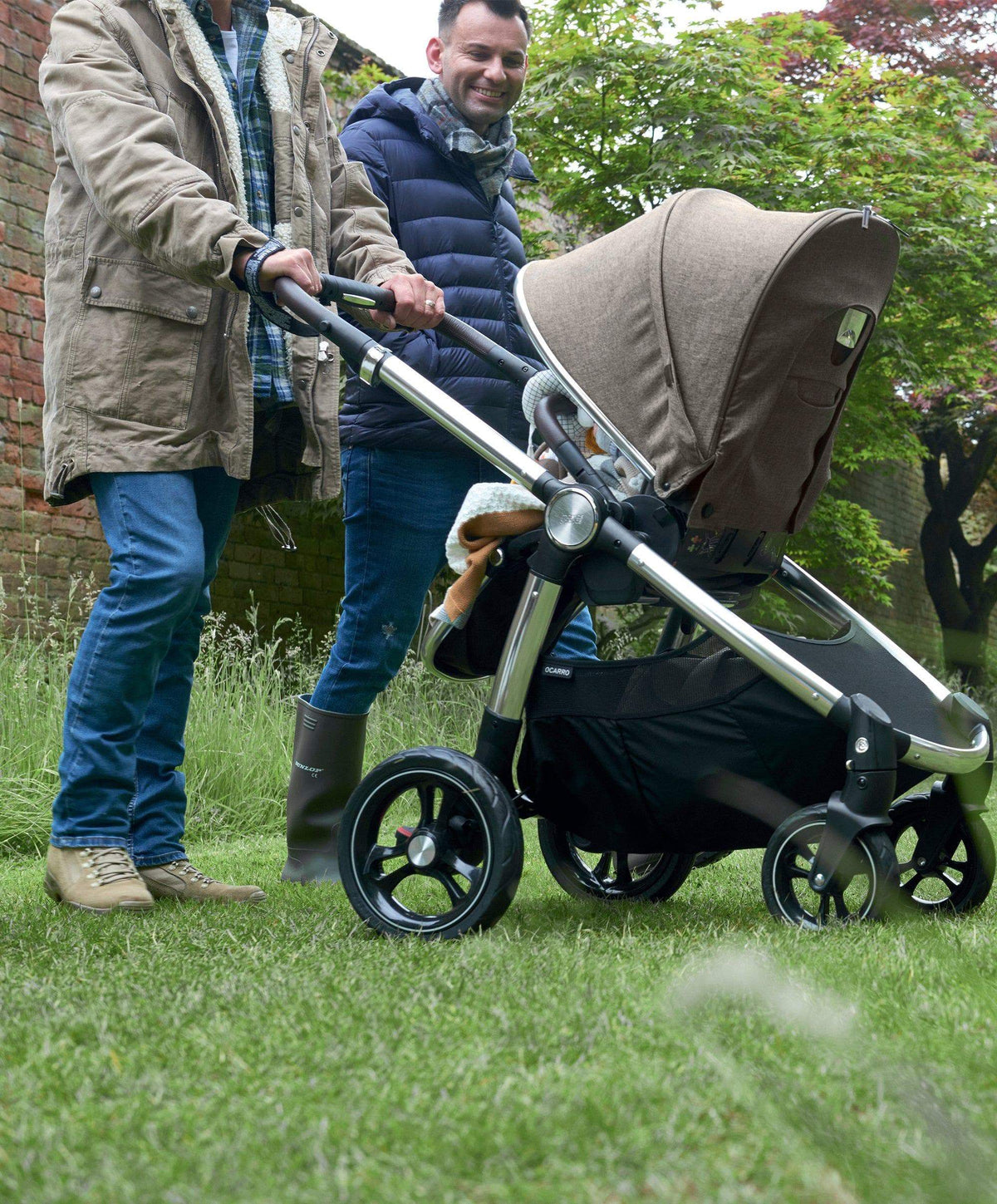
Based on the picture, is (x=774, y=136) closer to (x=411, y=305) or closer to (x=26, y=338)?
(x=26, y=338)

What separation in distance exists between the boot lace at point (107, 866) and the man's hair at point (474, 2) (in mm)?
2121

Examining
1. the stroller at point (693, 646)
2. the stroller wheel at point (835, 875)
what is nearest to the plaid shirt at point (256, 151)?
the stroller at point (693, 646)

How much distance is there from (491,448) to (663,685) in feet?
1.79

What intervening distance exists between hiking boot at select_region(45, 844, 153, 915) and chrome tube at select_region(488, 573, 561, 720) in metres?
0.79

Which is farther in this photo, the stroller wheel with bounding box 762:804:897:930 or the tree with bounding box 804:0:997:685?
the tree with bounding box 804:0:997:685

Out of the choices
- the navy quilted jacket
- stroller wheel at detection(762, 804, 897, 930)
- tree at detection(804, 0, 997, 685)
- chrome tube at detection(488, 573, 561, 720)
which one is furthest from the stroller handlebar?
tree at detection(804, 0, 997, 685)

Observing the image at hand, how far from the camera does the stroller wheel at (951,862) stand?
2.36 meters

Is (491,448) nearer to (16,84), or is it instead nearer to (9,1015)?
(9,1015)

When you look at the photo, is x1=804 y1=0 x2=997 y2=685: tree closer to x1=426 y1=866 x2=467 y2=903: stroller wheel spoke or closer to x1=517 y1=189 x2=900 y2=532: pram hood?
x1=517 y1=189 x2=900 y2=532: pram hood

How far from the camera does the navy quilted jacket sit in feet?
10.3

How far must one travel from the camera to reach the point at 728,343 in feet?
7.32

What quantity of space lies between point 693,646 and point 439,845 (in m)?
0.58

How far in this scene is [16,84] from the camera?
648 centimetres

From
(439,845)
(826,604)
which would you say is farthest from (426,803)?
(826,604)
